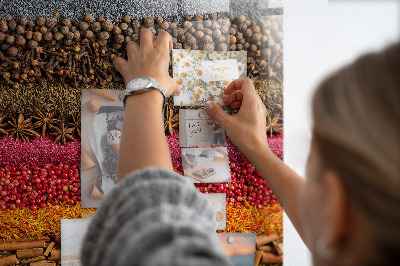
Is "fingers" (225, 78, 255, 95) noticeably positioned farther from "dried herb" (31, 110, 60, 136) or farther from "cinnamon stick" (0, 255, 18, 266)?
"cinnamon stick" (0, 255, 18, 266)

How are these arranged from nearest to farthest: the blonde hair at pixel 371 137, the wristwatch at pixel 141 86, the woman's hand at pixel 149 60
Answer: the blonde hair at pixel 371 137
the wristwatch at pixel 141 86
the woman's hand at pixel 149 60

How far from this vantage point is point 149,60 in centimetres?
98

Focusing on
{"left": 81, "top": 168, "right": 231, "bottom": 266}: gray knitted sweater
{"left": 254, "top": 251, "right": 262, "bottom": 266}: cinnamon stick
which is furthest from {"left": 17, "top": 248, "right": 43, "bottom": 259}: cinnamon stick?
{"left": 254, "top": 251, "right": 262, "bottom": 266}: cinnamon stick

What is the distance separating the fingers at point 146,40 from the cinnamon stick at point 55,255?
62 centimetres

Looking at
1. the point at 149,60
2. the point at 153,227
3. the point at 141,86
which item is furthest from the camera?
the point at 149,60

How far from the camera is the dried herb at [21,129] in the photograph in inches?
38.5

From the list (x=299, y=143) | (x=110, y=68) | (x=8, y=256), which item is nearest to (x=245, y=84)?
(x=299, y=143)

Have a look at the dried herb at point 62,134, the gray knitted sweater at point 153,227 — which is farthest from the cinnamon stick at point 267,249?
the dried herb at point 62,134

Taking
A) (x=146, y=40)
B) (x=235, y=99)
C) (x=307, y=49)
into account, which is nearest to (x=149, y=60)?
(x=146, y=40)

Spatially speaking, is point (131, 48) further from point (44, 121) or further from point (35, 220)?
point (35, 220)

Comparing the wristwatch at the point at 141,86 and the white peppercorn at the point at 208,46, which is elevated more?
the white peppercorn at the point at 208,46

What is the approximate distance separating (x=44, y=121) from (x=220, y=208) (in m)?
0.57

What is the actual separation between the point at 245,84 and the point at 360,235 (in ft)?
2.27

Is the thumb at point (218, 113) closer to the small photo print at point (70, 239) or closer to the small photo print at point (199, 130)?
the small photo print at point (199, 130)
